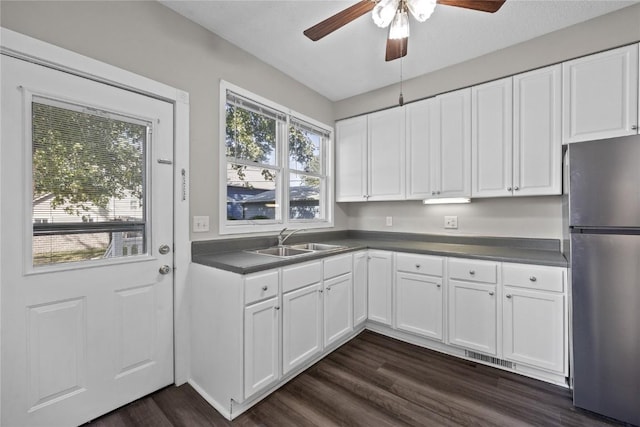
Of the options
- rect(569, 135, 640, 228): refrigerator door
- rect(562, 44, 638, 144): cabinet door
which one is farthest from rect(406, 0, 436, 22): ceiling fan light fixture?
rect(562, 44, 638, 144): cabinet door

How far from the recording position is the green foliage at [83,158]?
4.69ft

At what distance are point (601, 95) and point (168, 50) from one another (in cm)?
306

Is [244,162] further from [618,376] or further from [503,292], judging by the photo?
[618,376]

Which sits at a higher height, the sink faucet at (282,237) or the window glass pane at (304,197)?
the window glass pane at (304,197)

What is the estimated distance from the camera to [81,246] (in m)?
1.56

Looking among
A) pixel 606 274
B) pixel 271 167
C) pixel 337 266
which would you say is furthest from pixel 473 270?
pixel 271 167

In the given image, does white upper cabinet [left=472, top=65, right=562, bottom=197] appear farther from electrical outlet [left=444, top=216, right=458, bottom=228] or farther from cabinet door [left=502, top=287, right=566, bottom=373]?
cabinet door [left=502, top=287, right=566, bottom=373]

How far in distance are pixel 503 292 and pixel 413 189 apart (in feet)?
4.00

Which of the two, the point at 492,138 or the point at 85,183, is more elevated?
the point at 492,138

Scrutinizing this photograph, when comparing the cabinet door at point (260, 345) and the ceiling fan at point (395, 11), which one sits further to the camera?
the cabinet door at point (260, 345)

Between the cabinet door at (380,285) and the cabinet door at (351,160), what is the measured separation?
2.62 feet

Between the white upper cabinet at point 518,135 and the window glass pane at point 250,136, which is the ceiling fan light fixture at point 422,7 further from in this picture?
the window glass pane at point 250,136

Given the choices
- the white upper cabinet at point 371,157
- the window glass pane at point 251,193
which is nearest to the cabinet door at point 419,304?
the white upper cabinet at point 371,157

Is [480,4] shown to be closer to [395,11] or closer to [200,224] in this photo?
[395,11]
